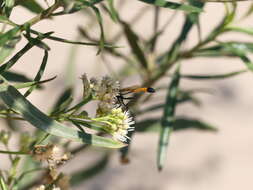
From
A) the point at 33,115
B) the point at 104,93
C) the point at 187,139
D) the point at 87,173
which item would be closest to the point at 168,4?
the point at 104,93

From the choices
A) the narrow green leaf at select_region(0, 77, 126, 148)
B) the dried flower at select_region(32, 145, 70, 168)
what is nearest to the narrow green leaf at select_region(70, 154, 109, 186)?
the dried flower at select_region(32, 145, 70, 168)

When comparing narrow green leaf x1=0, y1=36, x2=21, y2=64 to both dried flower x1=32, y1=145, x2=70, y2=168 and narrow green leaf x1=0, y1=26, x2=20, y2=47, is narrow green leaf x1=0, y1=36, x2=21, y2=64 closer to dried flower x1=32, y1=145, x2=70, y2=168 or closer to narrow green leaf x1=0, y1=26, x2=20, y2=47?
narrow green leaf x1=0, y1=26, x2=20, y2=47

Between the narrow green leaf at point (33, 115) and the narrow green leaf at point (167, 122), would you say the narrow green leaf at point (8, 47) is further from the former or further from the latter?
the narrow green leaf at point (167, 122)

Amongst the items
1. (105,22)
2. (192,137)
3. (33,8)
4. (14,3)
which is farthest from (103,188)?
(14,3)

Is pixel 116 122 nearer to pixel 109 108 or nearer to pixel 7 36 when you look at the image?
pixel 109 108

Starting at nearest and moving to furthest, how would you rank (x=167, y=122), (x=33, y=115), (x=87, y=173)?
(x=33, y=115), (x=167, y=122), (x=87, y=173)

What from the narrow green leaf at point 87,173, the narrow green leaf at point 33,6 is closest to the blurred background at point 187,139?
the narrow green leaf at point 87,173
